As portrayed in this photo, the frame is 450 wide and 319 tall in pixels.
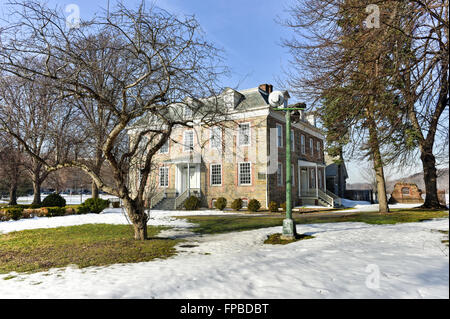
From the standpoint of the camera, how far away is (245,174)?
22938 millimetres

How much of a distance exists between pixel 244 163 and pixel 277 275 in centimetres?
1837

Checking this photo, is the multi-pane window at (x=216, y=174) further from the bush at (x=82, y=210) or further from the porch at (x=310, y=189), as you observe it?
the bush at (x=82, y=210)

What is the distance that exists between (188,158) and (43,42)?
1883cm

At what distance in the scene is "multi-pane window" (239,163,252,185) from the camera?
2277 centimetres

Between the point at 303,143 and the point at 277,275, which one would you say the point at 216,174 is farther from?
the point at 277,275

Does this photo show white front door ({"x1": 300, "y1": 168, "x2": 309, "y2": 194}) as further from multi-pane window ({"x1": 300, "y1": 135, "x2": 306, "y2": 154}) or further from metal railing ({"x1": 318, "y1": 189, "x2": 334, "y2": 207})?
metal railing ({"x1": 318, "y1": 189, "x2": 334, "y2": 207})

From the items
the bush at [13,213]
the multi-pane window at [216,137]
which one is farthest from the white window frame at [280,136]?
the bush at [13,213]

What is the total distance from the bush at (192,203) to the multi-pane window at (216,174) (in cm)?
198

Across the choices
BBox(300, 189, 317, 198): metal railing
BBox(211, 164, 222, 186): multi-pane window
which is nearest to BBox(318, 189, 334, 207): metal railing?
BBox(300, 189, 317, 198): metal railing

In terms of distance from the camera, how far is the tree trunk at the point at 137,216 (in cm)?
898

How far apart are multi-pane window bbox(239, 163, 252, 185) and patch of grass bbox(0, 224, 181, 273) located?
11.9m

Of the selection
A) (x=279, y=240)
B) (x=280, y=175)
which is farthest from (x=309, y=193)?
(x=279, y=240)

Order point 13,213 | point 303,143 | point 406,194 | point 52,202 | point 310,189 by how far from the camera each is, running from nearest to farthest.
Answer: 1. point 13,213
2. point 52,202
3. point 310,189
4. point 303,143
5. point 406,194

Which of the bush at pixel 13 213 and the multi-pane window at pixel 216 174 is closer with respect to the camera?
the bush at pixel 13 213
